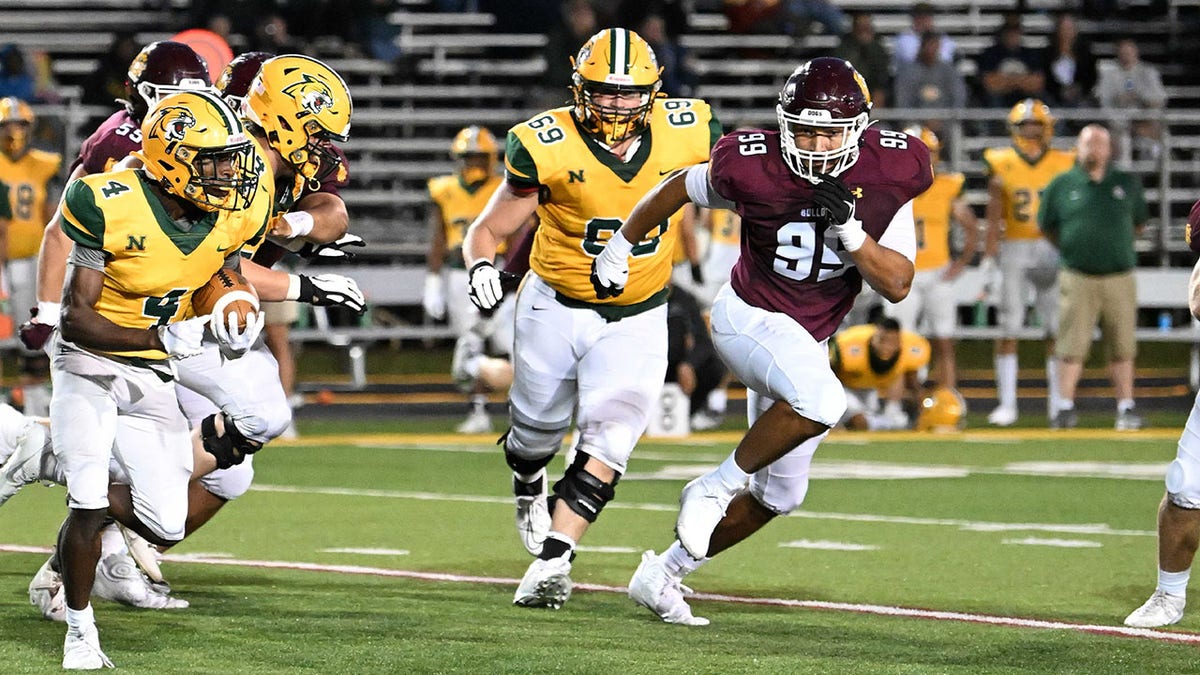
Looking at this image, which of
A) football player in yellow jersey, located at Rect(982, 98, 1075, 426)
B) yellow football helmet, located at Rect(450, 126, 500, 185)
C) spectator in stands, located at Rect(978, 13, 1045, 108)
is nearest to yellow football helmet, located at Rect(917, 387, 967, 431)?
football player in yellow jersey, located at Rect(982, 98, 1075, 426)

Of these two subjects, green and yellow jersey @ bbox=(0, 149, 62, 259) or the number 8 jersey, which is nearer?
the number 8 jersey

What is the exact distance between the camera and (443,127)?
17234mm

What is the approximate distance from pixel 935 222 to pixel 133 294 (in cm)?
859

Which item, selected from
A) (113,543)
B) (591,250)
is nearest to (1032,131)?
(591,250)

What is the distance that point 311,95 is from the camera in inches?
239

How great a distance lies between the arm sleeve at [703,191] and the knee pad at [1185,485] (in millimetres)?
1504

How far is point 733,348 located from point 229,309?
1.53 m

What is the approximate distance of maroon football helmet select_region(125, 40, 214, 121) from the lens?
250 inches

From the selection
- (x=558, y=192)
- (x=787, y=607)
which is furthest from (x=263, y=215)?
(x=787, y=607)

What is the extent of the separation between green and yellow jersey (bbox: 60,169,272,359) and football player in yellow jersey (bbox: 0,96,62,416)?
7586mm

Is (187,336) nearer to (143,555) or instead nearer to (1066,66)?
(143,555)

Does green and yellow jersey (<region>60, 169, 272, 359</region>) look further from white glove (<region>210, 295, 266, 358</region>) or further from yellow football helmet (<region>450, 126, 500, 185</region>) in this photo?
yellow football helmet (<region>450, 126, 500, 185</region>)

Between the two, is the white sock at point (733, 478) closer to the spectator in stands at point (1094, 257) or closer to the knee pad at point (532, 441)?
the knee pad at point (532, 441)

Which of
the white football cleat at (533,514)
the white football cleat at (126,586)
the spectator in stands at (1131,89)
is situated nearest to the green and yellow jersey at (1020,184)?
the spectator in stands at (1131,89)
